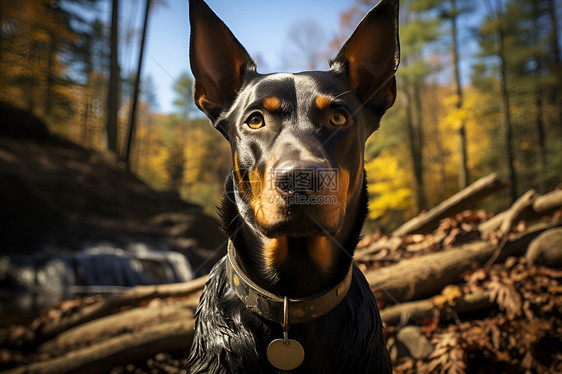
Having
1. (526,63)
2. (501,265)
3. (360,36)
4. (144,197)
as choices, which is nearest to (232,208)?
(360,36)

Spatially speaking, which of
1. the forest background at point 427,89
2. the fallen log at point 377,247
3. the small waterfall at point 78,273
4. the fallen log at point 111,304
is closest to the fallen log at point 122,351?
the fallen log at point 111,304

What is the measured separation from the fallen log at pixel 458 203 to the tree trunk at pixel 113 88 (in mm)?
11290

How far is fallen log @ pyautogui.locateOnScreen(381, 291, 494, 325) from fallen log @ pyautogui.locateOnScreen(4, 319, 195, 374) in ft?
6.19

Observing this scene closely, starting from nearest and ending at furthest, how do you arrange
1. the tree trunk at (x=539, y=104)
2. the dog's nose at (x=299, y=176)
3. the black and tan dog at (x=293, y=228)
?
the dog's nose at (x=299, y=176) → the black and tan dog at (x=293, y=228) → the tree trunk at (x=539, y=104)

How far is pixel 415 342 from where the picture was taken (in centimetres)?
279

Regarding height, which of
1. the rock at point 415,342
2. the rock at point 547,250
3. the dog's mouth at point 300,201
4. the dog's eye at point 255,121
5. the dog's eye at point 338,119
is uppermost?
the dog's eye at point 255,121

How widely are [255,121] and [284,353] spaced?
1.04 meters

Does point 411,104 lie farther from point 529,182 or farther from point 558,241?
point 558,241

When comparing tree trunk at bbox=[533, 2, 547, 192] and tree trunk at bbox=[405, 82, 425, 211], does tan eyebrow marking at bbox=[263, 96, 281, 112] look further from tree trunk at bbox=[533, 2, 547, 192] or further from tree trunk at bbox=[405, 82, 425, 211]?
tree trunk at bbox=[405, 82, 425, 211]

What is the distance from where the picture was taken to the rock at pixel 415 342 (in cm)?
272

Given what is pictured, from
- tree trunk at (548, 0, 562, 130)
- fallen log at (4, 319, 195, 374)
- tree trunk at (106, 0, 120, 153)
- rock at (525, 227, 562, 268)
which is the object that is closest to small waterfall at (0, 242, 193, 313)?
fallen log at (4, 319, 195, 374)

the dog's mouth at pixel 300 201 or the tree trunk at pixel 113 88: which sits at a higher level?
the tree trunk at pixel 113 88

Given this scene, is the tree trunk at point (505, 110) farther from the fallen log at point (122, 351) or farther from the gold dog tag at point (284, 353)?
the gold dog tag at point (284, 353)

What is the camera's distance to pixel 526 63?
9211 millimetres
